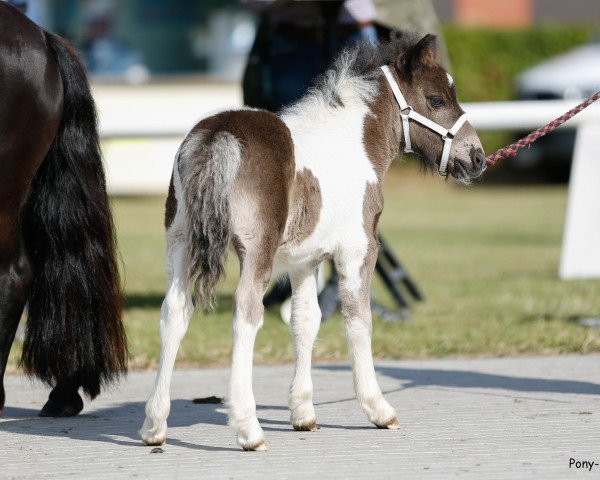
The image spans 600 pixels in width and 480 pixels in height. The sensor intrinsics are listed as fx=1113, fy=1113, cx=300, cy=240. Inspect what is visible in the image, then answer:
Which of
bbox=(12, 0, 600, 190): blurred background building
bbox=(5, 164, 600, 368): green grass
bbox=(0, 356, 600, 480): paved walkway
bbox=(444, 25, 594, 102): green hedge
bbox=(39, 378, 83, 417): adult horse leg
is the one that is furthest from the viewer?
bbox=(444, 25, 594, 102): green hedge

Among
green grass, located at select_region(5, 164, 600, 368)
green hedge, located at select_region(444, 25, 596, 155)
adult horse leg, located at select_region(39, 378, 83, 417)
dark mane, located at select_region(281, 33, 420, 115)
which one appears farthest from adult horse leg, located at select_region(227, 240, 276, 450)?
green hedge, located at select_region(444, 25, 596, 155)

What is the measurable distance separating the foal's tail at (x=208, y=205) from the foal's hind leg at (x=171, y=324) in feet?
0.24

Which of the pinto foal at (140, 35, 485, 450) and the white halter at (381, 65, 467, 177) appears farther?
the white halter at (381, 65, 467, 177)

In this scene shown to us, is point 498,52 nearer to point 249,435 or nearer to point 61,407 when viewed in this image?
point 61,407

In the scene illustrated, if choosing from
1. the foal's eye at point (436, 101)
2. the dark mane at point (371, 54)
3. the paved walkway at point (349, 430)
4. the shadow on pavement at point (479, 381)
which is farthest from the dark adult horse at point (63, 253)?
the shadow on pavement at point (479, 381)

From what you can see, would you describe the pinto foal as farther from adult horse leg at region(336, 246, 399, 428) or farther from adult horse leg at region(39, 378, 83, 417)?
adult horse leg at region(39, 378, 83, 417)

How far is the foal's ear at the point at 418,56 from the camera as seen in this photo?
521 centimetres

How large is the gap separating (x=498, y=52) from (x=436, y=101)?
1843cm

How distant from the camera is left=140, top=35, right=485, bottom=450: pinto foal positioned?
15.0 ft

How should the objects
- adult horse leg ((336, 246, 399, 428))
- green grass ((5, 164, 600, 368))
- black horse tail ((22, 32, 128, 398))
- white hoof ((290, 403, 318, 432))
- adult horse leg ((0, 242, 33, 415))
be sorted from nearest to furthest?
adult horse leg ((336, 246, 399, 428)) → white hoof ((290, 403, 318, 432)) → adult horse leg ((0, 242, 33, 415)) → black horse tail ((22, 32, 128, 398)) → green grass ((5, 164, 600, 368))

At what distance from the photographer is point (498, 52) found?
2312 centimetres

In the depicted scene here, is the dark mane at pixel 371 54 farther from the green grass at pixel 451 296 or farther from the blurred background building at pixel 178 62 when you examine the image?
the blurred background building at pixel 178 62

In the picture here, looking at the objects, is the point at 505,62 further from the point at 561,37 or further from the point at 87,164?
the point at 87,164

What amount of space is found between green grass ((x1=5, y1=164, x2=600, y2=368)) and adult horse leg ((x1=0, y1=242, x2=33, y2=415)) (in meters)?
0.97
